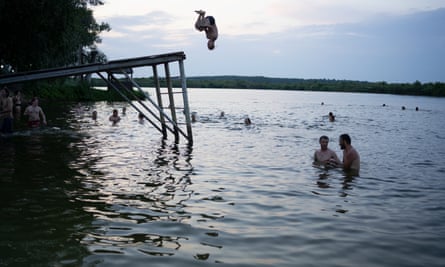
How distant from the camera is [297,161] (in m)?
16.1

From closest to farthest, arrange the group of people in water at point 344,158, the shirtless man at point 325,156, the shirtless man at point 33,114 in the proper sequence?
the group of people in water at point 344,158
the shirtless man at point 325,156
the shirtless man at point 33,114

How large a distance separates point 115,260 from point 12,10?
16.9m

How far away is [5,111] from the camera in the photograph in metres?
18.5

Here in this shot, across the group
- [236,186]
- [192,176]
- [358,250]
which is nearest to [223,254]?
[358,250]

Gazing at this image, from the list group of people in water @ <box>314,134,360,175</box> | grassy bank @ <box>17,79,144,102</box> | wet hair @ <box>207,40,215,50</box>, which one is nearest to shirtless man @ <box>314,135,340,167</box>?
group of people in water @ <box>314,134,360,175</box>

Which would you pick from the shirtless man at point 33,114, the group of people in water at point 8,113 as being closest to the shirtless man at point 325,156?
the group of people in water at point 8,113

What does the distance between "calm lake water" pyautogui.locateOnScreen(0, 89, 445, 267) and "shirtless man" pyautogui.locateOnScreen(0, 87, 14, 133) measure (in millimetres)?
1610

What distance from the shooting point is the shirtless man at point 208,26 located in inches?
473

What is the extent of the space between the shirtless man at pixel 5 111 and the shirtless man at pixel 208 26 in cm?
1002

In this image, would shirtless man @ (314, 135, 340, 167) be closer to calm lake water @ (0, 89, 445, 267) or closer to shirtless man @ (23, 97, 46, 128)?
calm lake water @ (0, 89, 445, 267)

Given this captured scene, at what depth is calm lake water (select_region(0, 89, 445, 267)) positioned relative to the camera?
6.38 metres

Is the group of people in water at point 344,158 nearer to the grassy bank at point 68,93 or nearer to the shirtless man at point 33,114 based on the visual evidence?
the shirtless man at point 33,114

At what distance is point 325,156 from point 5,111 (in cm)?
1276

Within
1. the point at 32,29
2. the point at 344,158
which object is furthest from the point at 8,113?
the point at 344,158
